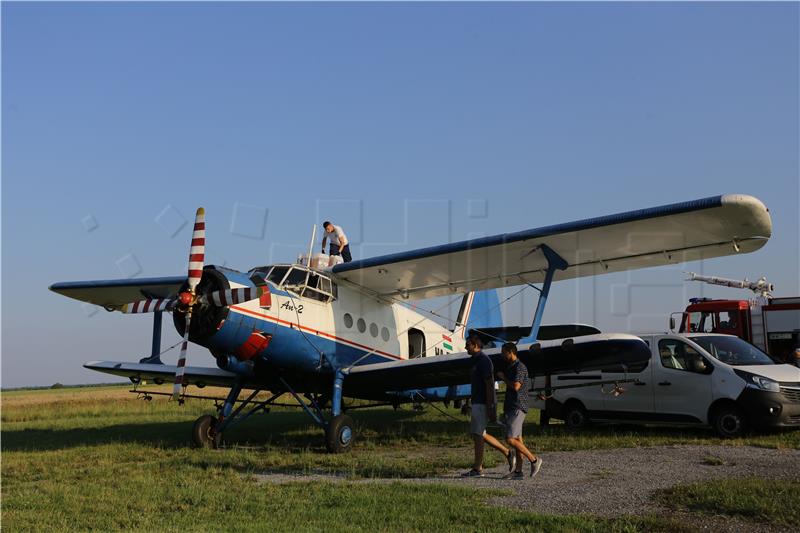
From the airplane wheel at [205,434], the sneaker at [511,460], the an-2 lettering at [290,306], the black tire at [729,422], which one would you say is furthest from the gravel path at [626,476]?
the airplane wheel at [205,434]

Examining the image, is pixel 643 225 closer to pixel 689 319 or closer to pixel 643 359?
pixel 643 359

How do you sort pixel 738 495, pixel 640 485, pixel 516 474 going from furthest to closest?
1. pixel 516 474
2. pixel 640 485
3. pixel 738 495

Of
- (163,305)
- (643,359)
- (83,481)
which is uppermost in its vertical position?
(163,305)

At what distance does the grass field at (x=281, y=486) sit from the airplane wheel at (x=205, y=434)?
0.29m

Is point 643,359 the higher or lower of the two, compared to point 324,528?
higher

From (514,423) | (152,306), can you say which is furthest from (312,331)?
(514,423)

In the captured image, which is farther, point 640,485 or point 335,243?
point 335,243

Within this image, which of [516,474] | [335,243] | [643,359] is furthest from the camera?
[335,243]

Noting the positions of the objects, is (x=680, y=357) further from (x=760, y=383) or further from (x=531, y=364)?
(x=531, y=364)

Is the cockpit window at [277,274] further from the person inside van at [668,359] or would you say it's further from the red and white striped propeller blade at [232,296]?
the person inside van at [668,359]

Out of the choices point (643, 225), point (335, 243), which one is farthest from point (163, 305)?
point (643, 225)

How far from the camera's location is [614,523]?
5.88m

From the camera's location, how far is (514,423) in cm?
852

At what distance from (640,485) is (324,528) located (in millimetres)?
3552
